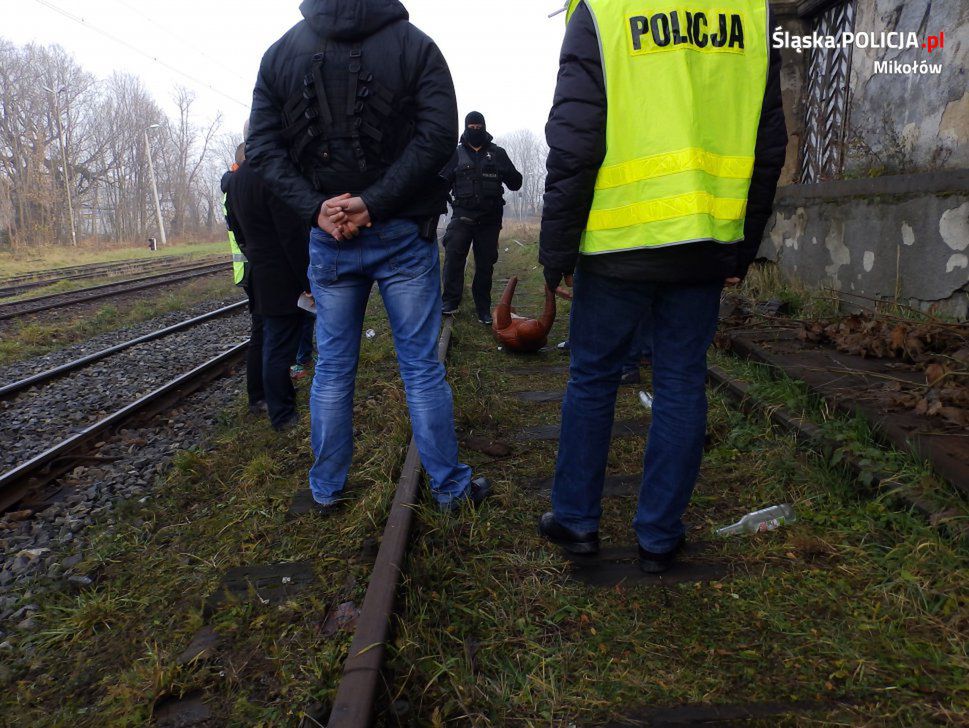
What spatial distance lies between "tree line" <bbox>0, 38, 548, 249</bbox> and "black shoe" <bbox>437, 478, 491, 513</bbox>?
2141 cm

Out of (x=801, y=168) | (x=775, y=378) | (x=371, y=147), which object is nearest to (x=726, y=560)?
(x=775, y=378)

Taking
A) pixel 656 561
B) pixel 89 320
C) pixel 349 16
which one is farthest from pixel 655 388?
pixel 89 320

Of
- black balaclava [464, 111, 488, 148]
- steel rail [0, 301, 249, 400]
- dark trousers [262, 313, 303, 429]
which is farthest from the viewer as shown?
black balaclava [464, 111, 488, 148]

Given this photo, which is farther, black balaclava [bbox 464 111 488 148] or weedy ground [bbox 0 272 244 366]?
weedy ground [bbox 0 272 244 366]

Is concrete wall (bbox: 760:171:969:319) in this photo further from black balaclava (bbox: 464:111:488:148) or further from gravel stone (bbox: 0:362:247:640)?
gravel stone (bbox: 0:362:247:640)

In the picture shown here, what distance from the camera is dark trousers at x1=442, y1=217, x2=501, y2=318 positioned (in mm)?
7230

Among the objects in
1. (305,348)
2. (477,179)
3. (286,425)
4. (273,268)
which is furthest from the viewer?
(477,179)

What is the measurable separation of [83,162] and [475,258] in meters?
48.0

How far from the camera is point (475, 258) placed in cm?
723

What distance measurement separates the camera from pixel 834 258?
5.48 m

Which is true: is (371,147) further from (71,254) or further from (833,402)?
(71,254)

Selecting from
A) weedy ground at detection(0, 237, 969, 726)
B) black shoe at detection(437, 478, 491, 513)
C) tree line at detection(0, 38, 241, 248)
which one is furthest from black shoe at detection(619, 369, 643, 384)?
tree line at detection(0, 38, 241, 248)

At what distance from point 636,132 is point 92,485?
12.3 feet

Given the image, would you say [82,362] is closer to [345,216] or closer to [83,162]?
[345,216]
